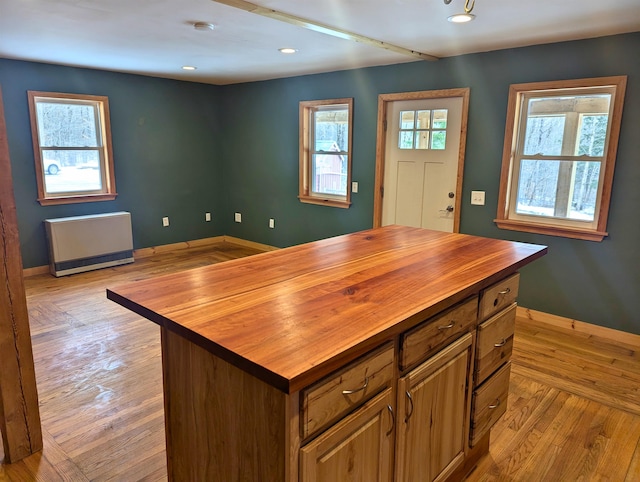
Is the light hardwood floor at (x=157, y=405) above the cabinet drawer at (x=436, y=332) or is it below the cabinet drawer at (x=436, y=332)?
below

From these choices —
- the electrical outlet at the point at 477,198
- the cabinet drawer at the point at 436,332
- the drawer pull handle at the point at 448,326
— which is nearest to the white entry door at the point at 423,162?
the electrical outlet at the point at 477,198

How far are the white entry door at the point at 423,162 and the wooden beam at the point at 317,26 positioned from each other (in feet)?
1.74

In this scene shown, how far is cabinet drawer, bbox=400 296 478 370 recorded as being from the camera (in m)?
1.40

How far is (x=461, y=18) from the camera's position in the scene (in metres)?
2.72

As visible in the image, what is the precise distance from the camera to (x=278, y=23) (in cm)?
305

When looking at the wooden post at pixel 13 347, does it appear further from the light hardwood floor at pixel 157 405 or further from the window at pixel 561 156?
the window at pixel 561 156

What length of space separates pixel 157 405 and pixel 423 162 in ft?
10.5

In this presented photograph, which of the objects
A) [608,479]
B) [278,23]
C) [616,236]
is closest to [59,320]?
[278,23]

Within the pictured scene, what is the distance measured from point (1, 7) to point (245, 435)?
10.00 ft

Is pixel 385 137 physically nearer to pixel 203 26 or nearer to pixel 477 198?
pixel 477 198

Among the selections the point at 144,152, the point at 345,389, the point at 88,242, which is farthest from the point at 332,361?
the point at 144,152

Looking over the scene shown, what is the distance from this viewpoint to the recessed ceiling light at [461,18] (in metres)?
2.67

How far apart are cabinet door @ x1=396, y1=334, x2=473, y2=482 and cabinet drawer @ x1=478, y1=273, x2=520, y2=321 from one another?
0.16 meters

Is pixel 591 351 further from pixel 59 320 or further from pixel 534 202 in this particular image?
pixel 59 320
